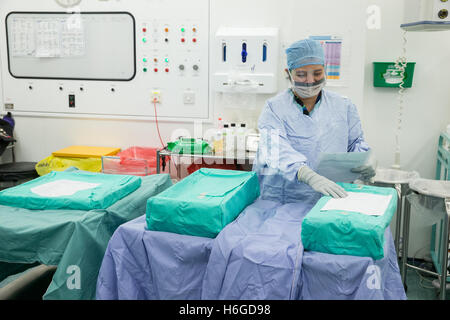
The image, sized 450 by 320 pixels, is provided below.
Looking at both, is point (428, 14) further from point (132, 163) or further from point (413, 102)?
point (132, 163)

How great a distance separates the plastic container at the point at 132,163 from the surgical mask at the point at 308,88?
5.63 feet

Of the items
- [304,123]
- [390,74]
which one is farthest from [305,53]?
[390,74]

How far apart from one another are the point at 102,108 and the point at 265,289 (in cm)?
287

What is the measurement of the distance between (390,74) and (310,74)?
146 centimetres

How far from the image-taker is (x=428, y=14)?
2.80 meters

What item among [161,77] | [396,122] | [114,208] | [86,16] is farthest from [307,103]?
[86,16]

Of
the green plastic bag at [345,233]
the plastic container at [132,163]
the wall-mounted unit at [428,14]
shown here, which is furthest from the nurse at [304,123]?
the plastic container at [132,163]

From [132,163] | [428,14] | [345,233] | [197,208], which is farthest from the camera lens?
[132,163]

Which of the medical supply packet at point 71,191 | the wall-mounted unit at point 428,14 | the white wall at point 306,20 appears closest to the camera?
the medical supply packet at point 71,191

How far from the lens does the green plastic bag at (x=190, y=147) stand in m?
3.34

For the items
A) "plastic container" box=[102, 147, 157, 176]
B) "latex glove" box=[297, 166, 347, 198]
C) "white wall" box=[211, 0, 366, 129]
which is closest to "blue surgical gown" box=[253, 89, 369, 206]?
"latex glove" box=[297, 166, 347, 198]

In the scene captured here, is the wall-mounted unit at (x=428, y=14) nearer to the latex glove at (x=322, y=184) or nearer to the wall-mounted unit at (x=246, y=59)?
the wall-mounted unit at (x=246, y=59)

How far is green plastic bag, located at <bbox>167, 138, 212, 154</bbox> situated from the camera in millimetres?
3344

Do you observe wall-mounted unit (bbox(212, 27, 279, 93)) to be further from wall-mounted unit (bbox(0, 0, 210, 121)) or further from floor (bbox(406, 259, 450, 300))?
floor (bbox(406, 259, 450, 300))
